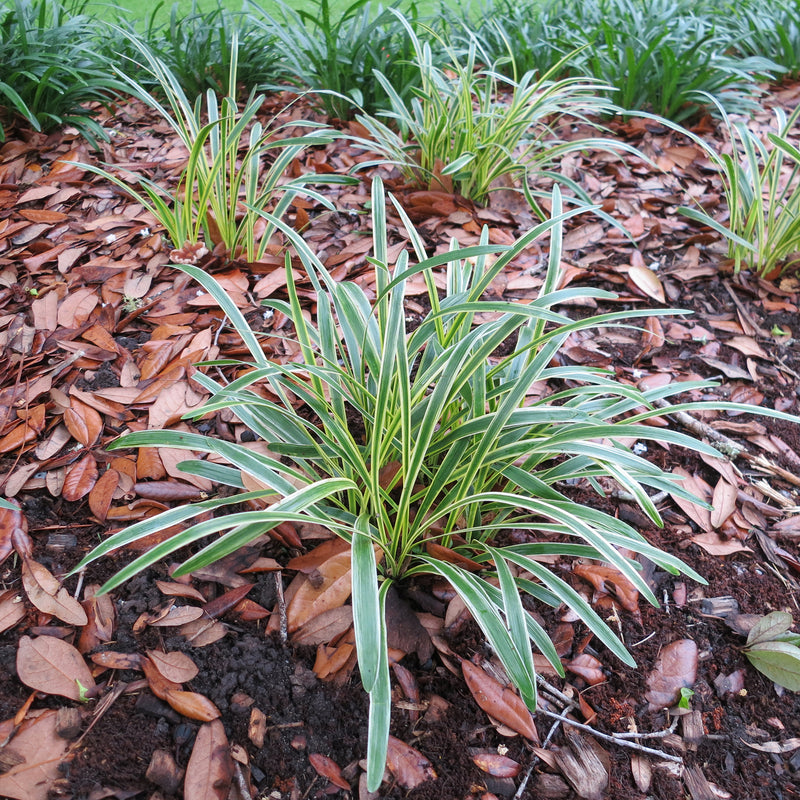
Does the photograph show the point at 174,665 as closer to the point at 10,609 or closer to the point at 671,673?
the point at 10,609

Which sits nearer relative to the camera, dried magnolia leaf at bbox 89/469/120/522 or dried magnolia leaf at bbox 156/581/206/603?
dried magnolia leaf at bbox 156/581/206/603

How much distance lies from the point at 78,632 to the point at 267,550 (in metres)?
0.33

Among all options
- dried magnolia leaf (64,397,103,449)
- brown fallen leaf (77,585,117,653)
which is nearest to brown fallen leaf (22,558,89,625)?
brown fallen leaf (77,585,117,653)

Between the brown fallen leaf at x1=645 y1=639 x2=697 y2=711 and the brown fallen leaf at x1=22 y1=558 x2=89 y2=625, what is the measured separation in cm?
96

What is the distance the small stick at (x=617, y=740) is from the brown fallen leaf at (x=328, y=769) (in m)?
0.33

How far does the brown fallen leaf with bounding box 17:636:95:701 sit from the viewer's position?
97 cm

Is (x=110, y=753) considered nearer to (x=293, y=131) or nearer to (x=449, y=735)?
(x=449, y=735)

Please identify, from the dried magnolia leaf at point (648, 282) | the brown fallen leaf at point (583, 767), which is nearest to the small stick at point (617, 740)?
the brown fallen leaf at point (583, 767)

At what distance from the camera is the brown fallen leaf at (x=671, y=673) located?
3.52 feet

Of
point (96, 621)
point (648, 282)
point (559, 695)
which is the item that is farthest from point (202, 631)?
point (648, 282)

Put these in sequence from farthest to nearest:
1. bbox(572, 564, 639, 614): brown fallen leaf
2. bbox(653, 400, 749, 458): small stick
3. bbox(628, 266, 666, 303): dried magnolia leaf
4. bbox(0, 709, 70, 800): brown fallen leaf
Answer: bbox(628, 266, 666, 303): dried magnolia leaf → bbox(653, 400, 749, 458): small stick → bbox(572, 564, 639, 614): brown fallen leaf → bbox(0, 709, 70, 800): brown fallen leaf

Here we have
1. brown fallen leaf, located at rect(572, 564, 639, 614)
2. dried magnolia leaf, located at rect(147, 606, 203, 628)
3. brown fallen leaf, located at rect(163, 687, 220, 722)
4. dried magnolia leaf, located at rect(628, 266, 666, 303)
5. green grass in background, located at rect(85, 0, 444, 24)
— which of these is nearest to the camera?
brown fallen leaf, located at rect(163, 687, 220, 722)

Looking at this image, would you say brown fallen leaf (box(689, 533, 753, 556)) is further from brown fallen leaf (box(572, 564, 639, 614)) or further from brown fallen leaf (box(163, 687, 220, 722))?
brown fallen leaf (box(163, 687, 220, 722))

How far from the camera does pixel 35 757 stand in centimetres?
89
